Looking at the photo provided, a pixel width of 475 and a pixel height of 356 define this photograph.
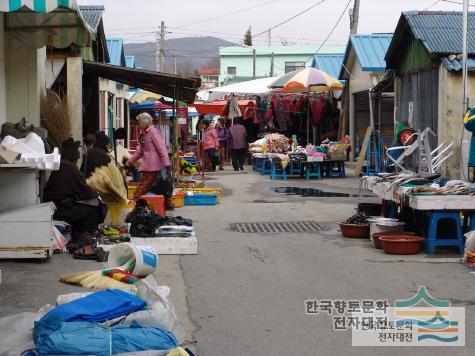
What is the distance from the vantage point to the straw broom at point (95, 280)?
793 centimetres

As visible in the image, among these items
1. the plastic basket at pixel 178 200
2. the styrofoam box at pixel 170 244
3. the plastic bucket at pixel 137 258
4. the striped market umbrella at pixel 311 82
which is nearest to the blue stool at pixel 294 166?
the striped market umbrella at pixel 311 82

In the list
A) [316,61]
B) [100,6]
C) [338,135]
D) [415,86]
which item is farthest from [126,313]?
[316,61]

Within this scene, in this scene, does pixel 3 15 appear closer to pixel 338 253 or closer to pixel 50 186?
pixel 50 186

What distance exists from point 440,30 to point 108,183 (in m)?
9.27

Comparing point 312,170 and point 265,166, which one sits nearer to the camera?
point 312,170

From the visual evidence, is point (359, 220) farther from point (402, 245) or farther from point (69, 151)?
point (69, 151)

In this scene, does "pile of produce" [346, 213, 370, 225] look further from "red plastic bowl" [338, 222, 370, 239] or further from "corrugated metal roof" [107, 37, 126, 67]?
"corrugated metal roof" [107, 37, 126, 67]

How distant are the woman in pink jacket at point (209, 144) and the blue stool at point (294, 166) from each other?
4.33 metres

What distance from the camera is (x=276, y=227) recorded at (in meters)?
13.9

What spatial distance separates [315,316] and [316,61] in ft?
89.7

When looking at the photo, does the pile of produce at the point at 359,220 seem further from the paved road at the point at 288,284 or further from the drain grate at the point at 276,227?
the drain grate at the point at 276,227

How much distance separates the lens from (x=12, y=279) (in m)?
8.76

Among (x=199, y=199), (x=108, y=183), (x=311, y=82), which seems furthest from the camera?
(x=311, y=82)

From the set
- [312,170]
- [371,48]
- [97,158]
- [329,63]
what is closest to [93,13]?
[312,170]
